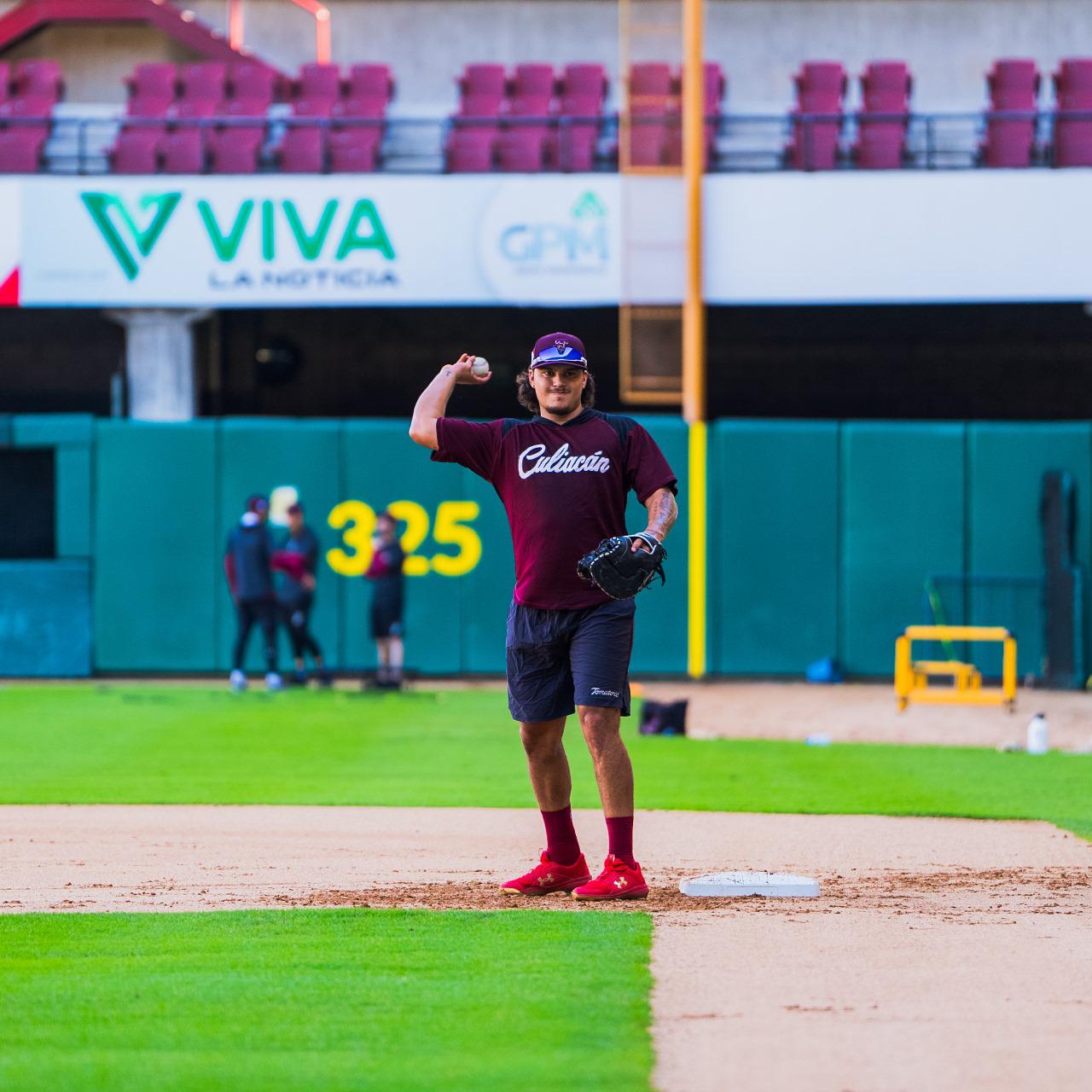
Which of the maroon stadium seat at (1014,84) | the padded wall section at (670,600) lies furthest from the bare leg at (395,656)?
the maroon stadium seat at (1014,84)

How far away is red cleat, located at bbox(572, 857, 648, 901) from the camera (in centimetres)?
611

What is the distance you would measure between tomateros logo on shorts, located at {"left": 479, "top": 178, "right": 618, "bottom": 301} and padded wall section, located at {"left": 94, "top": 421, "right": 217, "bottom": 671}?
3942mm

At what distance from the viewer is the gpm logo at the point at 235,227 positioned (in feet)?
67.7

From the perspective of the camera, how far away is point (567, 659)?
6230 millimetres

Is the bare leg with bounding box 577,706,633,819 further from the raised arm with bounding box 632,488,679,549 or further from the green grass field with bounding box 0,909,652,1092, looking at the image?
the raised arm with bounding box 632,488,679,549

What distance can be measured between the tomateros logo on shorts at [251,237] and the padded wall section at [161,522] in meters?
1.99

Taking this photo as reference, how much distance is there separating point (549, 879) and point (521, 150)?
647 inches

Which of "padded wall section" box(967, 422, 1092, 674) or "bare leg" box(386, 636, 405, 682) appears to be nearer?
"bare leg" box(386, 636, 405, 682)

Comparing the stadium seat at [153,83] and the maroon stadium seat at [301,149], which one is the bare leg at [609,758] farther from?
the stadium seat at [153,83]

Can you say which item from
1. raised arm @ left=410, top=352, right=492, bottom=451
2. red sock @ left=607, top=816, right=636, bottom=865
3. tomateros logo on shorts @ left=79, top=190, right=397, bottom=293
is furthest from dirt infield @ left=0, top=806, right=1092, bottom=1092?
tomateros logo on shorts @ left=79, top=190, right=397, bottom=293

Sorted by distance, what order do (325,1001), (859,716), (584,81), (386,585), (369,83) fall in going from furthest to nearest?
(369,83) → (584,81) → (386,585) → (859,716) → (325,1001)

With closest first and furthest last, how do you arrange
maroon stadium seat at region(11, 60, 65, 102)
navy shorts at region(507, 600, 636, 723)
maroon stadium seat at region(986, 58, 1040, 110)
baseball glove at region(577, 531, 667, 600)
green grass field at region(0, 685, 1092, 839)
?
1. baseball glove at region(577, 531, 667, 600)
2. navy shorts at region(507, 600, 636, 723)
3. green grass field at region(0, 685, 1092, 839)
4. maroon stadium seat at region(986, 58, 1040, 110)
5. maroon stadium seat at region(11, 60, 65, 102)

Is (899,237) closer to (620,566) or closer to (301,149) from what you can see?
(301,149)

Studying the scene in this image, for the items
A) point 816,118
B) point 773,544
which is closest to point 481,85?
point 816,118
